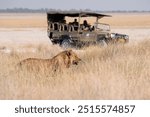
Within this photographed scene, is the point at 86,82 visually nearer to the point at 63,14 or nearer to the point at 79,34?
the point at 79,34

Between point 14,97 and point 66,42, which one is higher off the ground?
point 14,97

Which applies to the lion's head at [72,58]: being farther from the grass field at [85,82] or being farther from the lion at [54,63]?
the grass field at [85,82]

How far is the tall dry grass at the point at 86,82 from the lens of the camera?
28.4 feet

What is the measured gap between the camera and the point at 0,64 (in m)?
12.6

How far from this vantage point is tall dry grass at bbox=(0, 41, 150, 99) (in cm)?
866

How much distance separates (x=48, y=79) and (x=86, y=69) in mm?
1256

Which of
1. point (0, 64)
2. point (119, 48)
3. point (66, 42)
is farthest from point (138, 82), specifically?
point (66, 42)

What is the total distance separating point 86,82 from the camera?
945 cm

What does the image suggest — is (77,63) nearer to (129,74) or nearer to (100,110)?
(129,74)

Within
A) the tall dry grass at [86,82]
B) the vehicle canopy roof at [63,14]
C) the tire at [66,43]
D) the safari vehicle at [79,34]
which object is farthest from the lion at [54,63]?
the vehicle canopy roof at [63,14]

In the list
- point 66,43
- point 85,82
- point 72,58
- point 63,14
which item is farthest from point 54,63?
point 63,14

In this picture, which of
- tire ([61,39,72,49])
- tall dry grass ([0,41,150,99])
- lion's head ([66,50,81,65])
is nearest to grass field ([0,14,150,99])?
tall dry grass ([0,41,150,99])

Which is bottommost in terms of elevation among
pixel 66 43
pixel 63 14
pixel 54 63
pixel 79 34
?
pixel 66 43

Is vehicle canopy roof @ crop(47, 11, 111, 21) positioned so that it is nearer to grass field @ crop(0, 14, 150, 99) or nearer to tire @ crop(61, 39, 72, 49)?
tire @ crop(61, 39, 72, 49)
